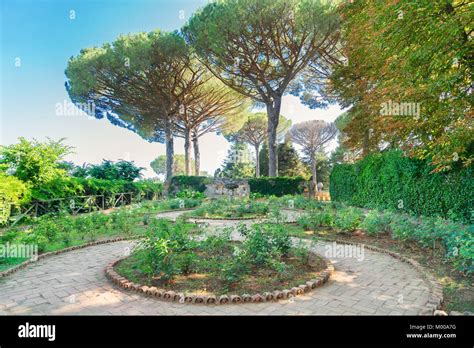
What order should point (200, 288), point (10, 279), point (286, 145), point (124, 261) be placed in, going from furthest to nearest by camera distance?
point (286, 145) < point (124, 261) < point (10, 279) < point (200, 288)

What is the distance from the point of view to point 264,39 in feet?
60.6

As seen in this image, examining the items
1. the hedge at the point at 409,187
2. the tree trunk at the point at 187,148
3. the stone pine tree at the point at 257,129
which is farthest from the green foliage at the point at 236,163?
the hedge at the point at 409,187

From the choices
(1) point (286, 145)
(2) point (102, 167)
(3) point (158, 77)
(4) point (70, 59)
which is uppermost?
(4) point (70, 59)

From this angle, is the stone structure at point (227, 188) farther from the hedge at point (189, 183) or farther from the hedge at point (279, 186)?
the hedge at point (279, 186)

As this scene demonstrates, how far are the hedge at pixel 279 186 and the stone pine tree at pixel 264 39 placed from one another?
127cm

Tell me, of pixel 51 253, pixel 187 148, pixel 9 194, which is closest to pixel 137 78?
pixel 187 148

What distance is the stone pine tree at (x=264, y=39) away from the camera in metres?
17.0

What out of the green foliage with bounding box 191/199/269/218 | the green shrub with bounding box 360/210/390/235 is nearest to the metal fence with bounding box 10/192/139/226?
the green foliage with bounding box 191/199/269/218

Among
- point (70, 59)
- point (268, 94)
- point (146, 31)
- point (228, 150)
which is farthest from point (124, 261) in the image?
point (228, 150)

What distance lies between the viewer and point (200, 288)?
405 cm

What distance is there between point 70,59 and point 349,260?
2565cm

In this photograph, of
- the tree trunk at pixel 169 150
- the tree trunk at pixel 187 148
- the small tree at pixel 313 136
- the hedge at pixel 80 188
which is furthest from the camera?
the small tree at pixel 313 136
